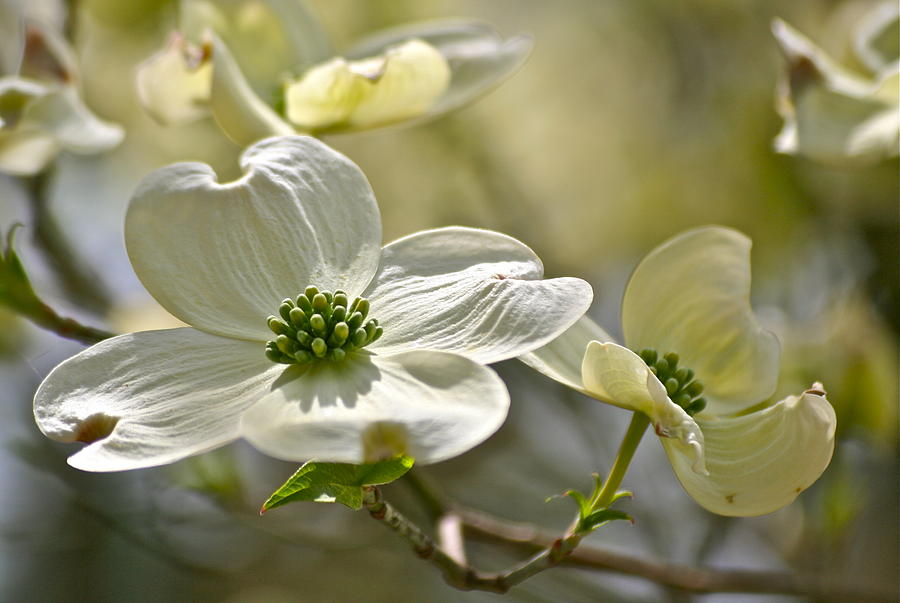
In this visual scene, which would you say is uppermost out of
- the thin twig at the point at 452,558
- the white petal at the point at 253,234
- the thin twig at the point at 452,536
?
the white petal at the point at 253,234

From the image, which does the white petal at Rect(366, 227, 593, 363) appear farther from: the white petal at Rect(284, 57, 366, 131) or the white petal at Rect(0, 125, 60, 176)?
the white petal at Rect(0, 125, 60, 176)

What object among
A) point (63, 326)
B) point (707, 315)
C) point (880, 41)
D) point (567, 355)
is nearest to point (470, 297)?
point (567, 355)

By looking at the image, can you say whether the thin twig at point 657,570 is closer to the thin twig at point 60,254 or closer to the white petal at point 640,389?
the white petal at point 640,389

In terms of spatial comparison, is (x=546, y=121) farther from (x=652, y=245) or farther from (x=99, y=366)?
(x=99, y=366)

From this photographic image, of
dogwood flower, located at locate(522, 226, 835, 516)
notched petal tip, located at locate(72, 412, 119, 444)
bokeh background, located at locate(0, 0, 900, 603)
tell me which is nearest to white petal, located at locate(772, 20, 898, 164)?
dogwood flower, located at locate(522, 226, 835, 516)

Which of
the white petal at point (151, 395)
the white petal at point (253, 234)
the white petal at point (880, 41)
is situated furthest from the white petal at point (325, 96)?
the white petal at point (880, 41)

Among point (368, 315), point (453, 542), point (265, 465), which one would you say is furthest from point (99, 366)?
point (265, 465)
